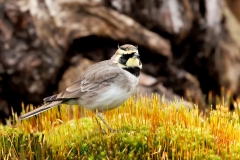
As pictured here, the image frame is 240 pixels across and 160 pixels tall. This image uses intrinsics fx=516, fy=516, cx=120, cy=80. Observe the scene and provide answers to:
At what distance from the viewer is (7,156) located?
6.20 meters

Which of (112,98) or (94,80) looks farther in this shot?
(94,80)

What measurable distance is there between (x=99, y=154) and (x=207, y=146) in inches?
56.8

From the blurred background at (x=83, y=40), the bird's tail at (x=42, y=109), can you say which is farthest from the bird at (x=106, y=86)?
the blurred background at (x=83, y=40)

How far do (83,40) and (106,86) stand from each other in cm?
491

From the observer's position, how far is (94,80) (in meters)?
7.86

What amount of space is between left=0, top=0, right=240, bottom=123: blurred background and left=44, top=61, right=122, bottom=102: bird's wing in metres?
4.14

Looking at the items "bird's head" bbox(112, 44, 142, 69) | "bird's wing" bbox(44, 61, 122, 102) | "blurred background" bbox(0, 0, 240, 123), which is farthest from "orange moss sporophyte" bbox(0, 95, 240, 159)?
"blurred background" bbox(0, 0, 240, 123)

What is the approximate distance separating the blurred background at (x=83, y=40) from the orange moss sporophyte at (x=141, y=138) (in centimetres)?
399

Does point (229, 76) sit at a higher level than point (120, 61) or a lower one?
lower

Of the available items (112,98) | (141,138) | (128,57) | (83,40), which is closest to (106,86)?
(112,98)

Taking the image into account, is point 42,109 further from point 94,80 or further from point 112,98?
point 112,98

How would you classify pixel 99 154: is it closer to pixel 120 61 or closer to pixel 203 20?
pixel 120 61

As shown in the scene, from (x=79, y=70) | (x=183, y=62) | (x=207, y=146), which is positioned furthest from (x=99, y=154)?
(x=183, y=62)

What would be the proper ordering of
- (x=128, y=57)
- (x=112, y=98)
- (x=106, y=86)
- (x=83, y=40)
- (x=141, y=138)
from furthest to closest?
(x=83, y=40), (x=128, y=57), (x=106, y=86), (x=112, y=98), (x=141, y=138)
